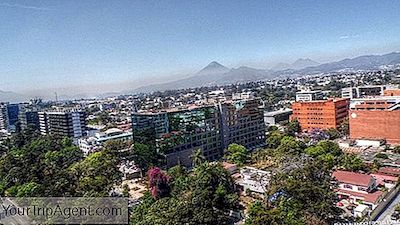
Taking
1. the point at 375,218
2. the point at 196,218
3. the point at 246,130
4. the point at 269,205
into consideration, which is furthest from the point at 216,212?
the point at 246,130

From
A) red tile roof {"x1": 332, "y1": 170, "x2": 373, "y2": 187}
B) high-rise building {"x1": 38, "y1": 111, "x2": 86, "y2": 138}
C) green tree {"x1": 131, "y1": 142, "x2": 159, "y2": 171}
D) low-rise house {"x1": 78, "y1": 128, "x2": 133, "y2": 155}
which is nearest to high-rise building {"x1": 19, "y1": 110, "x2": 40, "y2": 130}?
high-rise building {"x1": 38, "y1": 111, "x2": 86, "y2": 138}

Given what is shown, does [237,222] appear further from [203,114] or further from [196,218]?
[203,114]

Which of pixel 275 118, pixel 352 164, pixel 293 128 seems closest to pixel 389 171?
pixel 352 164

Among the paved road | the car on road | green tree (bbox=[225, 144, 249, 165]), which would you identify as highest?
green tree (bbox=[225, 144, 249, 165])

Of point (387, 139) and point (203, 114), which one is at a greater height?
point (203, 114)

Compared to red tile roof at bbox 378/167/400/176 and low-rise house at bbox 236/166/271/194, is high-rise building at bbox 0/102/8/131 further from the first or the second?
red tile roof at bbox 378/167/400/176

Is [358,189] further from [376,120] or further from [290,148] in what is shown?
[376,120]
